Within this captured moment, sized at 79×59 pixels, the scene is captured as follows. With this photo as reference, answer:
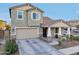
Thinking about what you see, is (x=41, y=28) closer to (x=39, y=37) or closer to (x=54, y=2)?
(x=39, y=37)

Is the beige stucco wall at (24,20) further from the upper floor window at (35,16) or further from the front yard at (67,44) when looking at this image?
the front yard at (67,44)

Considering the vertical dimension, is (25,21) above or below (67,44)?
above

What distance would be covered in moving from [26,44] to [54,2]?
63 cm

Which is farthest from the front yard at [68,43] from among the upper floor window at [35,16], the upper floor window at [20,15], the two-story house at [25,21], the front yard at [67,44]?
the upper floor window at [20,15]

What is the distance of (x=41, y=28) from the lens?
351 cm

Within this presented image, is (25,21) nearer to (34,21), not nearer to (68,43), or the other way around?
(34,21)

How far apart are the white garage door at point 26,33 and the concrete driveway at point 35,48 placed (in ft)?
0.17

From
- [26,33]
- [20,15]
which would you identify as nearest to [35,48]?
[26,33]

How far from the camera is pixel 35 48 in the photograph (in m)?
3.50

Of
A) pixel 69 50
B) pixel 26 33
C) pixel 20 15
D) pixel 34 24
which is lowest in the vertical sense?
pixel 69 50

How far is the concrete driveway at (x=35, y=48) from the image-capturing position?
137 inches

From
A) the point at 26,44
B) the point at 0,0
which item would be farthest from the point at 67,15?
the point at 0,0

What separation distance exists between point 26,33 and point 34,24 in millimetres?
153

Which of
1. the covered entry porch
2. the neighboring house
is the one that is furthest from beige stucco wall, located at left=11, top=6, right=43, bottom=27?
the covered entry porch
